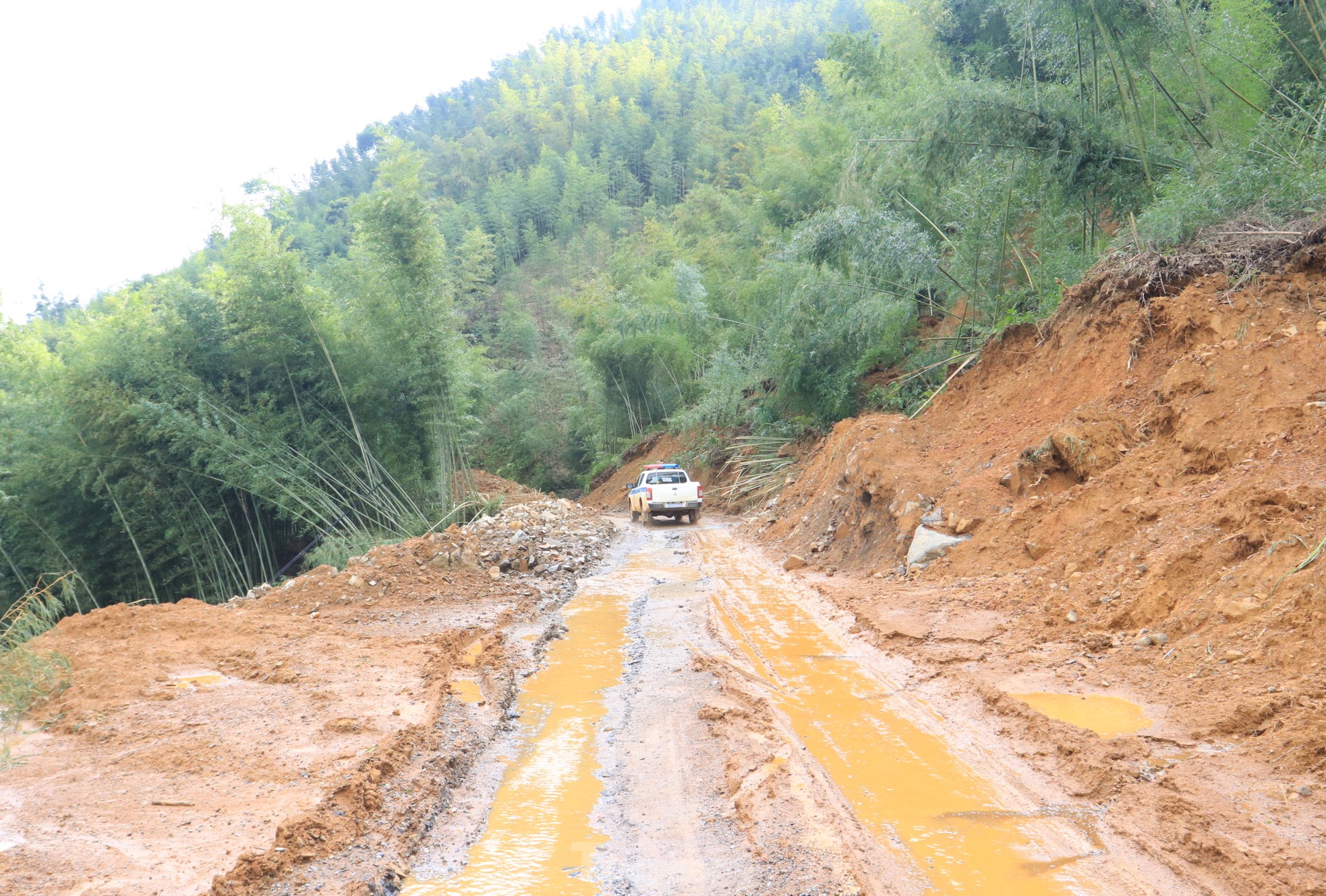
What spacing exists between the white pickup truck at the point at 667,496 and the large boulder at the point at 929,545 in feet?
31.8

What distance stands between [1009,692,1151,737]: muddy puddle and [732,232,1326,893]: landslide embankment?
9 cm

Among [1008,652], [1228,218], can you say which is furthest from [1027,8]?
[1008,652]

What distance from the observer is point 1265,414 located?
7.36 meters

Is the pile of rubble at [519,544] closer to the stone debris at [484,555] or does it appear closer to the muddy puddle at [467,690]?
Result: the stone debris at [484,555]

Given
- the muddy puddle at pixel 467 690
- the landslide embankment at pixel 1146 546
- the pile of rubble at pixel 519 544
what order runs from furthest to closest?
the pile of rubble at pixel 519 544, the muddy puddle at pixel 467 690, the landslide embankment at pixel 1146 546

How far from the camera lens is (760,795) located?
4.32m

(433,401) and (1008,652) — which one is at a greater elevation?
(433,401)

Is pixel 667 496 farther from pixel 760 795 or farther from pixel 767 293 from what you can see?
pixel 760 795

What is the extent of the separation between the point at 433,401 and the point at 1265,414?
1245 centimetres

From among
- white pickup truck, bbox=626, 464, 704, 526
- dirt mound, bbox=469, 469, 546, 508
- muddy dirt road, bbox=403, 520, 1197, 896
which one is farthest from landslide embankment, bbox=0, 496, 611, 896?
dirt mound, bbox=469, 469, 546, 508

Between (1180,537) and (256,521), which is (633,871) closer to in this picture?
(1180,537)

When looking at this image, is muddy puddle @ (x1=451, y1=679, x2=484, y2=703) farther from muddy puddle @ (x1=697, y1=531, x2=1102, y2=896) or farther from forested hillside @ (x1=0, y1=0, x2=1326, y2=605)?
forested hillside @ (x1=0, y1=0, x2=1326, y2=605)

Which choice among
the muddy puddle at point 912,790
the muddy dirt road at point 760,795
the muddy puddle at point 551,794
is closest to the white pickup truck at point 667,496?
the muddy puddle at point 551,794

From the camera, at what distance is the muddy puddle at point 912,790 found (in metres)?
3.56
